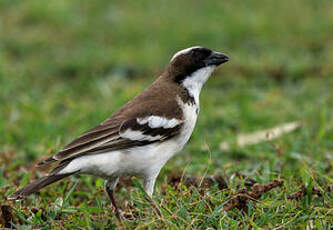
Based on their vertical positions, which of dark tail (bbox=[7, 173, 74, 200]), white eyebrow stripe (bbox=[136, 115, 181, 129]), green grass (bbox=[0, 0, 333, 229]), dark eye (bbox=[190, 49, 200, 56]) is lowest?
green grass (bbox=[0, 0, 333, 229])

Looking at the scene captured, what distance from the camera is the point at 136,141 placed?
197 inches

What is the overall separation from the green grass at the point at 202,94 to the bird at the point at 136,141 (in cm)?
24

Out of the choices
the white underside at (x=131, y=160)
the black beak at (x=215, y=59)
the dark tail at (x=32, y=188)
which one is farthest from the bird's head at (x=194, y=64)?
the dark tail at (x=32, y=188)

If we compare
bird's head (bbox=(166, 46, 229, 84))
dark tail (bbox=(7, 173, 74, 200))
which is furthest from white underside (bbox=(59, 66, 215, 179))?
bird's head (bbox=(166, 46, 229, 84))

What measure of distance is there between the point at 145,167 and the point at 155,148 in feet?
0.61

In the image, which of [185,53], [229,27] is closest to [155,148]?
[185,53]

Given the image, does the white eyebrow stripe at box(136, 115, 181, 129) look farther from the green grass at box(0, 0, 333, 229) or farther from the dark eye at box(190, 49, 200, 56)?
the dark eye at box(190, 49, 200, 56)

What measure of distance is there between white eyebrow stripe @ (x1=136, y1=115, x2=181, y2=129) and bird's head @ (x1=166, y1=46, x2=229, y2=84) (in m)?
0.55

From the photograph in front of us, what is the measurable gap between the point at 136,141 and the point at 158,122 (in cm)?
26

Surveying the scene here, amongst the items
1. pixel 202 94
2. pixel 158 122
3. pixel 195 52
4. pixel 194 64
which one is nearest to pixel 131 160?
pixel 158 122

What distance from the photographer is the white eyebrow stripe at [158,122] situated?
5.09m

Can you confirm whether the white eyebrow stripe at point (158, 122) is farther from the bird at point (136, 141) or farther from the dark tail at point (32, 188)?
the dark tail at point (32, 188)

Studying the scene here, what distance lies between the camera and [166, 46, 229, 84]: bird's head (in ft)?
18.4

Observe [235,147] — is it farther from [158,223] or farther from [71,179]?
[158,223]
